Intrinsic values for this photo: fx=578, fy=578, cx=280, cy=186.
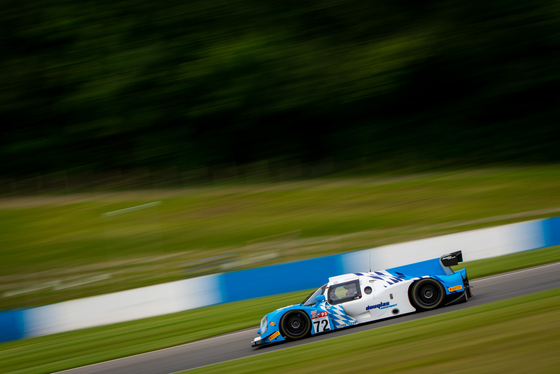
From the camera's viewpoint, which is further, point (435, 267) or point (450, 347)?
point (435, 267)

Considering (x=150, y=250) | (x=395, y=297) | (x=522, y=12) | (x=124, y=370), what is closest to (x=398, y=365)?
(x=395, y=297)

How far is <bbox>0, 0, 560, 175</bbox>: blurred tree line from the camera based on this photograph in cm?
2759

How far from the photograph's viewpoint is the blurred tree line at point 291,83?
90.5 feet

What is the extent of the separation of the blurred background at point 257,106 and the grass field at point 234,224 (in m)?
0.16

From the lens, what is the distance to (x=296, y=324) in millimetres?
8852

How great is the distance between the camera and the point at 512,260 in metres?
12.9

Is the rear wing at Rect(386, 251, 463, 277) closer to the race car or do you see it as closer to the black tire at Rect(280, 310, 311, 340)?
the race car

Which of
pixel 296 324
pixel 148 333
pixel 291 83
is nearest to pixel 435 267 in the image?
pixel 296 324

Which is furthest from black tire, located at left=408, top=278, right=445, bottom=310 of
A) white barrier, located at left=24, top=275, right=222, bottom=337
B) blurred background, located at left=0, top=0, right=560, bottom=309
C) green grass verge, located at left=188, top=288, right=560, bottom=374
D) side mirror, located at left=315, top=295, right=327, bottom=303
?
blurred background, located at left=0, top=0, right=560, bottom=309

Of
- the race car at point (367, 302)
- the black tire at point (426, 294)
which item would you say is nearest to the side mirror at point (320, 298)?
the race car at point (367, 302)

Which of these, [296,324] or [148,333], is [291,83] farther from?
[296,324]

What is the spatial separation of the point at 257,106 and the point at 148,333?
19015 millimetres

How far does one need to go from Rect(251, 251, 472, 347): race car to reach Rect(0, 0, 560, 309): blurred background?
40.3 ft

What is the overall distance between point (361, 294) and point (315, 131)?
20.9 meters
